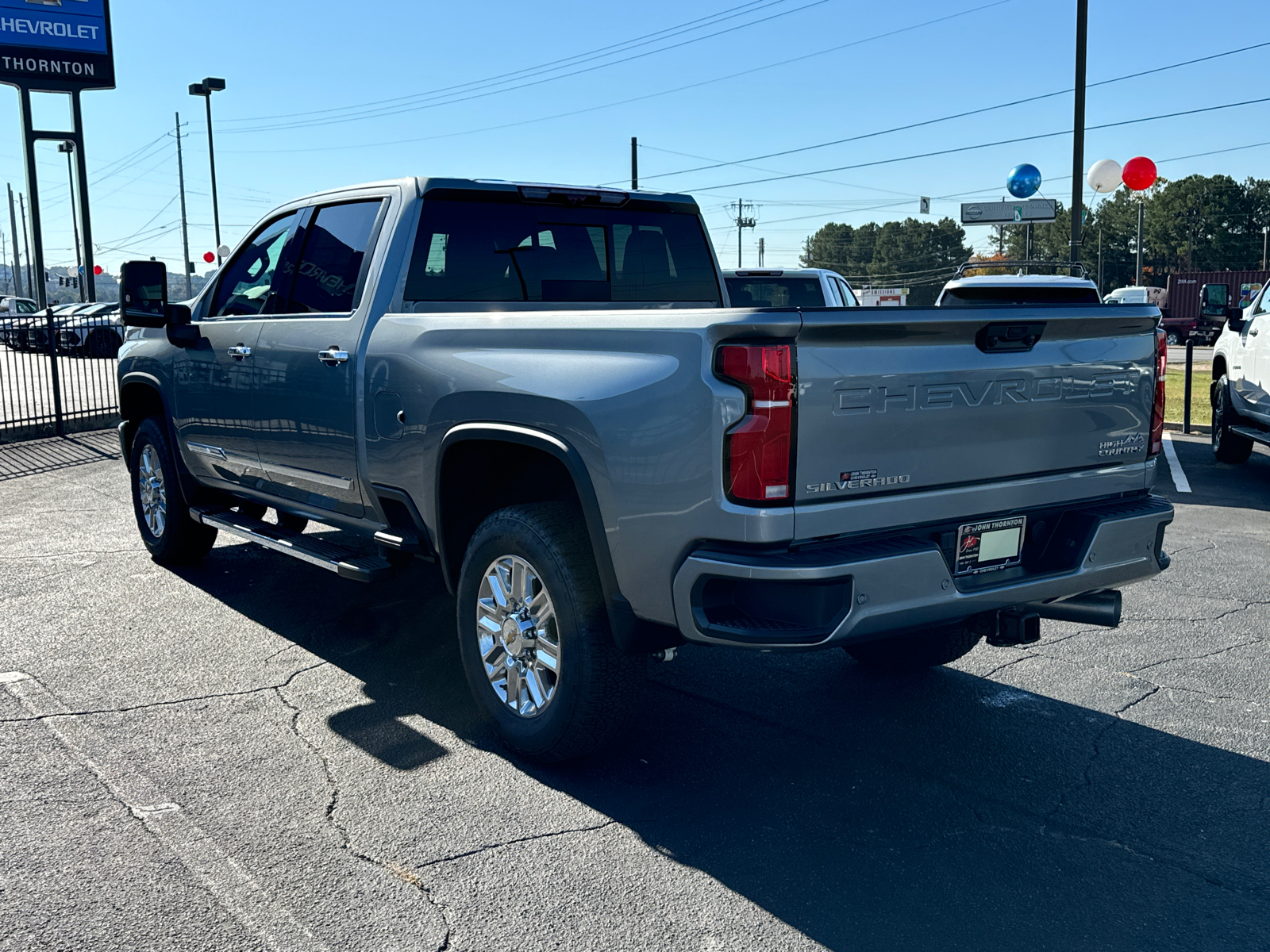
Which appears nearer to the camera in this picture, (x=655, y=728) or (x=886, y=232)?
(x=655, y=728)

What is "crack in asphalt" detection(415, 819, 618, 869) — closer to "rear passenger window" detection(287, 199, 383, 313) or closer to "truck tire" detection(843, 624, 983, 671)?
"truck tire" detection(843, 624, 983, 671)

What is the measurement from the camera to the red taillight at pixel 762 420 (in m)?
3.17

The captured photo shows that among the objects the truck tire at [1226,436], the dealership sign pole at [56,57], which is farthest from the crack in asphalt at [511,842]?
the dealership sign pole at [56,57]

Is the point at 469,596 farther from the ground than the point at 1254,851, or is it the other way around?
the point at 469,596

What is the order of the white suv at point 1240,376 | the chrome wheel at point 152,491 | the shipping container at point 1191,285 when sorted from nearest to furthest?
the chrome wheel at point 152,491
the white suv at point 1240,376
the shipping container at point 1191,285

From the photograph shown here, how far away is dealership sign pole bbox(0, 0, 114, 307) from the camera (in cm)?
1627

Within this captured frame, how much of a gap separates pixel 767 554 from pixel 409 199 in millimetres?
2514

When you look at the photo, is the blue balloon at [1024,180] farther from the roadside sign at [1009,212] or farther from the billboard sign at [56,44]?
the billboard sign at [56,44]

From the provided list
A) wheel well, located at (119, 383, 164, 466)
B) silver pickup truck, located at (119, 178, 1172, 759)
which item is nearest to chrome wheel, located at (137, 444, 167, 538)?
wheel well, located at (119, 383, 164, 466)

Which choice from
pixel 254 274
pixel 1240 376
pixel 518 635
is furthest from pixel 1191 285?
pixel 518 635

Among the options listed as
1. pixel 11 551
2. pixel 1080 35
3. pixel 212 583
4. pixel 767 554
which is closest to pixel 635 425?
pixel 767 554

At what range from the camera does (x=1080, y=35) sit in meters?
19.3

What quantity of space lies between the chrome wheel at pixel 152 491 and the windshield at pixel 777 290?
6205 millimetres

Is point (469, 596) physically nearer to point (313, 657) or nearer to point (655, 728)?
point (655, 728)
